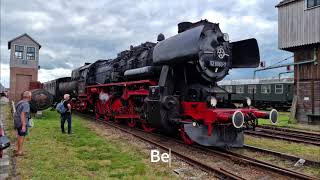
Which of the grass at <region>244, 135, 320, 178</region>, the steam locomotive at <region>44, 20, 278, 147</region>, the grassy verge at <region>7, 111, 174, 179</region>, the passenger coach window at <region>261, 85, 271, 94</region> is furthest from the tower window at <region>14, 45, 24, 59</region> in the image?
the grass at <region>244, 135, 320, 178</region>

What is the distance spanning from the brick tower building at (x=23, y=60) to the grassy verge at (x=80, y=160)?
28.1 meters

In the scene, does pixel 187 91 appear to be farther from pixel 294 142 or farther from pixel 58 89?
pixel 58 89

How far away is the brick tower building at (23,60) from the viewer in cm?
3850

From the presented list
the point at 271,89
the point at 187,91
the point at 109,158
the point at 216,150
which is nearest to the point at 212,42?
the point at 187,91

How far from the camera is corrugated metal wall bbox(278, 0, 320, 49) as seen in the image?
69.7 feet

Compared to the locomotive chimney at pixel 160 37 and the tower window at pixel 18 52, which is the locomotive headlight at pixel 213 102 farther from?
the tower window at pixel 18 52

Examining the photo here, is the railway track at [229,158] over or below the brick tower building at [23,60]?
below

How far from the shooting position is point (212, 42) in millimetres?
10641

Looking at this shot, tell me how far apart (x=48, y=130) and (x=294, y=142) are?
9.26m

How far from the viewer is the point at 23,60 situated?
3925cm

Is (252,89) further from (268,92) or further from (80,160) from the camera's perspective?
(80,160)

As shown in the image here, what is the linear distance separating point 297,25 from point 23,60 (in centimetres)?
2883

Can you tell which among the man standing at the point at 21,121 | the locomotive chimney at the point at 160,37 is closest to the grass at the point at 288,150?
the locomotive chimney at the point at 160,37

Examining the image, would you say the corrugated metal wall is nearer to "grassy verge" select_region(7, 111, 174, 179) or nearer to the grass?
the grass
